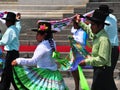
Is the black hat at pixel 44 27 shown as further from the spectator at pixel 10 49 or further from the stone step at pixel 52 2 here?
the stone step at pixel 52 2

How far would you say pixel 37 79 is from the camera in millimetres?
6926

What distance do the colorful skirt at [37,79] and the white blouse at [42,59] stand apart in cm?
9

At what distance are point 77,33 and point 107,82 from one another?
292cm

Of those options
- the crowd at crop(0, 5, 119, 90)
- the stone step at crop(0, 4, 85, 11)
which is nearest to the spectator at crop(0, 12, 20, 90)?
the crowd at crop(0, 5, 119, 90)

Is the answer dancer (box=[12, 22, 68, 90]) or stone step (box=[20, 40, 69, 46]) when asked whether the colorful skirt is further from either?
stone step (box=[20, 40, 69, 46])

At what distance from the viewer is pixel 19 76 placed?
7035 mm

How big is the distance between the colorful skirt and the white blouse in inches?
3.6

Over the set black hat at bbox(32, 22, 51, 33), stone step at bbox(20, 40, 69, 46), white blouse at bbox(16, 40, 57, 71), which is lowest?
stone step at bbox(20, 40, 69, 46)

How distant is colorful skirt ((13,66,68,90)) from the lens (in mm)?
6863

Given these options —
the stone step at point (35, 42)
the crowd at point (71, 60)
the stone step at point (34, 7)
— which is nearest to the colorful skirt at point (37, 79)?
the crowd at point (71, 60)

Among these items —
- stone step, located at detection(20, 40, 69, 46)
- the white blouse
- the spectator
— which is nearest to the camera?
the white blouse

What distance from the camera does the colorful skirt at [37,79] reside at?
22.5 feet

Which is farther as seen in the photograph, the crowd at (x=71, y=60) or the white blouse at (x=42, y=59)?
the white blouse at (x=42, y=59)

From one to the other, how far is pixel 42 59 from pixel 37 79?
32 centimetres
